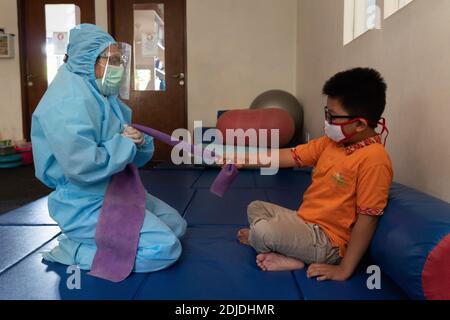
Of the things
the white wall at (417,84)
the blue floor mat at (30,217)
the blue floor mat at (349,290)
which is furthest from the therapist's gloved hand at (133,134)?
the white wall at (417,84)

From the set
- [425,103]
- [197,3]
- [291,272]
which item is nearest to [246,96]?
[197,3]

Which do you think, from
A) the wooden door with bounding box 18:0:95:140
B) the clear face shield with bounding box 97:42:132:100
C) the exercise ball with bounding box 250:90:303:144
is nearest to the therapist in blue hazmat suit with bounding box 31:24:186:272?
the clear face shield with bounding box 97:42:132:100

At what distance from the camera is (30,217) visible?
1.91 meters

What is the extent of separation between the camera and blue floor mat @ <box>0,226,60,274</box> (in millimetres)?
1408

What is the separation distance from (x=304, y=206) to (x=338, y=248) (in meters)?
0.19

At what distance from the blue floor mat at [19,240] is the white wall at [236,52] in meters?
3.16

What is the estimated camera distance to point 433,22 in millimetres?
1401

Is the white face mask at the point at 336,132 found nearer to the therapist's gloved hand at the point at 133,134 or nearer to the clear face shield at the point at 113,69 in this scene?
the therapist's gloved hand at the point at 133,134

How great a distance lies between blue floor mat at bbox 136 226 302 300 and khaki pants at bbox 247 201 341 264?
0.08m

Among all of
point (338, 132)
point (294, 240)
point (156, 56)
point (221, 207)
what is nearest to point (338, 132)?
point (338, 132)

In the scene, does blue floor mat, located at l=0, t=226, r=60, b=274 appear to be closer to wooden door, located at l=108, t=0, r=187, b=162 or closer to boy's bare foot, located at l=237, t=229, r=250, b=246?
boy's bare foot, located at l=237, t=229, r=250, b=246

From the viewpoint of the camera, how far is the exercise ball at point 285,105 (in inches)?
158

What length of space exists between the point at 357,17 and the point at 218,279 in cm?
201

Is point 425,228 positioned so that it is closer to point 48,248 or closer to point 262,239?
point 262,239
